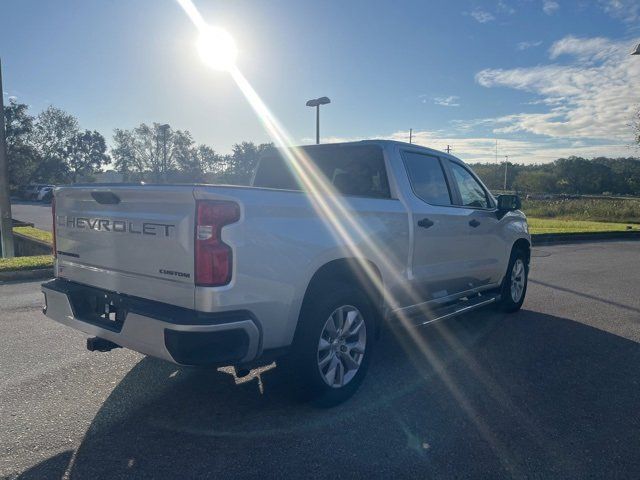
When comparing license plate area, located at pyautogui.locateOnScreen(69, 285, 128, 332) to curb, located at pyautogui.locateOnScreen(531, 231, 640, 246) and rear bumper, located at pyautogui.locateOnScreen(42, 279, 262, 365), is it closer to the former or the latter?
rear bumper, located at pyautogui.locateOnScreen(42, 279, 262, 365)

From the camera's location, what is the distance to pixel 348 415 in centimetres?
331

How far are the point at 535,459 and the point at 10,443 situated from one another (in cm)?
303

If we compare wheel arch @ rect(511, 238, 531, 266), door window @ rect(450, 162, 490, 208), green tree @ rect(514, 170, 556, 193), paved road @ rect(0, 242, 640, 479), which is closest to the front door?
door window @ rect(450, 162, 490, 208)

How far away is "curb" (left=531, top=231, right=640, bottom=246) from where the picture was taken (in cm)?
1641

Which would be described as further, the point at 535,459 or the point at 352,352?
the point at 352,352

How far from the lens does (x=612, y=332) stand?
5.46 meters

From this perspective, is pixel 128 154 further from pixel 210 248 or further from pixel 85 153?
A: pixel 210 248

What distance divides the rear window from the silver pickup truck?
0.04ft

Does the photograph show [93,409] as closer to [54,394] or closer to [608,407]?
[54,394]

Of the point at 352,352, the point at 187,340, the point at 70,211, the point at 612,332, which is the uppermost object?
the point at 70,211

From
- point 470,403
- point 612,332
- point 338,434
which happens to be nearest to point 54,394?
point 338,434

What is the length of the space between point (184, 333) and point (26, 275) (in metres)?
7.05

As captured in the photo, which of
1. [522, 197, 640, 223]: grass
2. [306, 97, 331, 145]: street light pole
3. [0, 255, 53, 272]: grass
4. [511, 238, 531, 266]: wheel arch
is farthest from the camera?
[522, 197, 640, 223]: grass

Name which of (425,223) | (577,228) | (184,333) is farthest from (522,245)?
(577,228)
